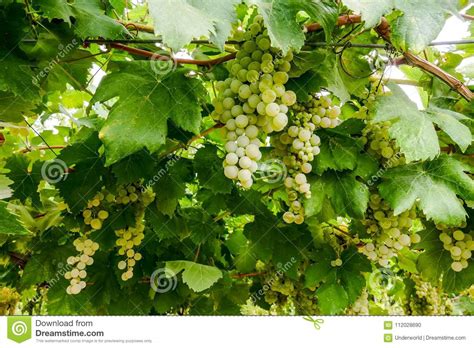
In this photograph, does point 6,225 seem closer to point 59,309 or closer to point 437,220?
point 437,220

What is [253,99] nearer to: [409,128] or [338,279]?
[409,128]

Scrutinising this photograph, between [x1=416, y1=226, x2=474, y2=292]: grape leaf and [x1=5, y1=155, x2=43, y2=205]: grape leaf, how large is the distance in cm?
151

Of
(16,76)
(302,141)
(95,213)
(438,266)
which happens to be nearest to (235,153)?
(302,141)

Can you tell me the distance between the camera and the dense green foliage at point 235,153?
119 centimetres

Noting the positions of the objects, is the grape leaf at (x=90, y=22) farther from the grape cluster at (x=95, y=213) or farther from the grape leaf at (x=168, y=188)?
the grape cluster at (x=95, y=213)

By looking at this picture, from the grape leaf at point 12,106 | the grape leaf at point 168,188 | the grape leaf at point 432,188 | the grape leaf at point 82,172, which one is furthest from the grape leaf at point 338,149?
the grape leaf at point 12,106

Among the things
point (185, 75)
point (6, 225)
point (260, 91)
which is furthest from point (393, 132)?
point (6, 225)

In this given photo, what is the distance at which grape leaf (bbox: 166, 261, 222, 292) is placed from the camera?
1.55 meters

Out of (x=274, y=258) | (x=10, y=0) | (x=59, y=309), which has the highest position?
(x=10, y=0)

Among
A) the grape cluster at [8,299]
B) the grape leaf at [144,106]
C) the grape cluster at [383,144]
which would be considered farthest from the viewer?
the grape cluster at [8,299]

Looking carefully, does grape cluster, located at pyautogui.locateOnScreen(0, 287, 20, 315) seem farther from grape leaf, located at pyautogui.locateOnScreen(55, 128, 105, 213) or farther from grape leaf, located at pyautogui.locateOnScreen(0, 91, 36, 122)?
grape leaf, located at pyautogui.locateOnScreen(0, 91, 36, 122)

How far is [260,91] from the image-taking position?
1.25 m

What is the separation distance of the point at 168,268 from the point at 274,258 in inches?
22.9
